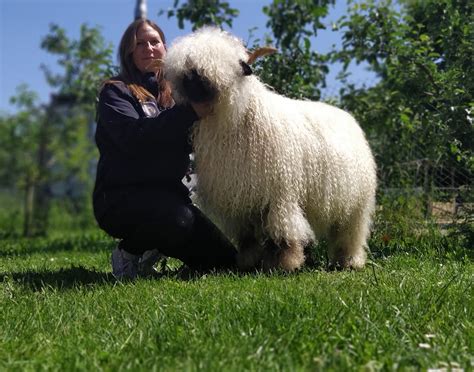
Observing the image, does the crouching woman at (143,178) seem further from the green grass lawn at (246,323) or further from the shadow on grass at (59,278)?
the green grass lawn at (246,323)

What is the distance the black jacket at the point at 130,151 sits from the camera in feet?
11.9

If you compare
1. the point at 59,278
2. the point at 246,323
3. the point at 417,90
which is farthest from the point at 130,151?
the point at 417,90

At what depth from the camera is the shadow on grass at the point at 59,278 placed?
3602 mm

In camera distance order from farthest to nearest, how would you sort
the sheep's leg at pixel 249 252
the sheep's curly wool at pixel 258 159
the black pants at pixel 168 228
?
the sheep's leg at pixel 249 252
the black pants at pixel 168 228
the sheep's curly wool at pixel 258 159

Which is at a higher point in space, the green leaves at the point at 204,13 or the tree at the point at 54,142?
the green leaves at the point at 204,13

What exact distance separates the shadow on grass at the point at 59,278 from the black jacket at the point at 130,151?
1.37 ft

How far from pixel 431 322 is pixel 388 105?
4.25m

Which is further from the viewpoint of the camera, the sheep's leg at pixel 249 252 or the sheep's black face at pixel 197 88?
the sheep's leg at pixel 249 252

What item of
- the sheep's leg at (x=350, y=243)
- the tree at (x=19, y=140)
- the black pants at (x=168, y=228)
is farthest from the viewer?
the tree at (x=19, y=140)

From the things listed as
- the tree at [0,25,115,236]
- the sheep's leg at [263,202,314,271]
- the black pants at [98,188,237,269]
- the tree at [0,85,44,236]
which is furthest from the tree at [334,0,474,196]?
the tree at [0,85,44,236]

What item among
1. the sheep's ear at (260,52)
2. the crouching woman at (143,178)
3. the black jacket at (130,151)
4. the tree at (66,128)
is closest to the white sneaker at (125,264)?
the crouching woman at (143,178)

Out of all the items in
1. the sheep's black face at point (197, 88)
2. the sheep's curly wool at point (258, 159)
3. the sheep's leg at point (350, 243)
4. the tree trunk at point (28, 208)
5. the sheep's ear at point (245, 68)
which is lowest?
the tree trunk at point (28, 208)

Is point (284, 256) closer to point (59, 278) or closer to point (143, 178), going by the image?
point (143, 178)

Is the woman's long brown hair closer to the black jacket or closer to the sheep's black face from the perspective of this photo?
the black jacket
